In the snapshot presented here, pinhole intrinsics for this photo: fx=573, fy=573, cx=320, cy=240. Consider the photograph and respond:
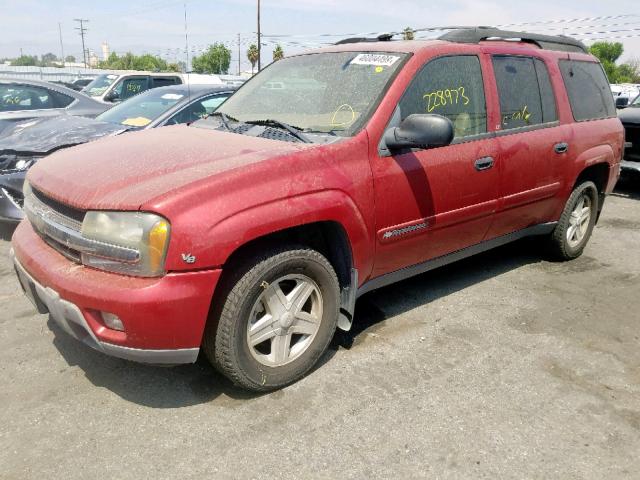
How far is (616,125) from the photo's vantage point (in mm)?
5160

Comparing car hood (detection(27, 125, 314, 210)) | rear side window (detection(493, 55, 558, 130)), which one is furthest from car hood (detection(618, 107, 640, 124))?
car hood (detection(27, 125, 314, 210))

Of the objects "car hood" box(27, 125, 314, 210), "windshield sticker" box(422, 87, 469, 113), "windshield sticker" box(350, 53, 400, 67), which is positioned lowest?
"car hood" box(27, 125, 314, 210)

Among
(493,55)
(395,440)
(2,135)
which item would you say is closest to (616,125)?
(493,55)

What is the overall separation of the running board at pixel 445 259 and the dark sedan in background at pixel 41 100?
17.4 feet

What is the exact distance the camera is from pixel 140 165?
284 centimetres

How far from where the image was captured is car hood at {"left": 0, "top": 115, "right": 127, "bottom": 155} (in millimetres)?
5297

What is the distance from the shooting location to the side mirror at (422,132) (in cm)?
301

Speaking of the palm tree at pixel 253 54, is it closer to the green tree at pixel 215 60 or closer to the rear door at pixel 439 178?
the green tree at pixel 215 60

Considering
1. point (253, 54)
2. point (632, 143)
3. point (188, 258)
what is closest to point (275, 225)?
point (188, 258)

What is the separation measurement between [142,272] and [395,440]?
4.43 ft

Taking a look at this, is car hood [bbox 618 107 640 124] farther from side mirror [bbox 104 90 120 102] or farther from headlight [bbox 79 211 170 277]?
side mirror [bbox 104 90 120 102]

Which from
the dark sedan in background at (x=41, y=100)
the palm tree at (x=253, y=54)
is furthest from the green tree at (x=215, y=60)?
the dark sedan in background at (x=41, y=100)

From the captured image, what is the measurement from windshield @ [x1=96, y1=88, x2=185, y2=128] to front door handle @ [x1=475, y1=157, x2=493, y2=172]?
3.59 m

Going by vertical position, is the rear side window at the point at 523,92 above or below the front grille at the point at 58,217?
above
